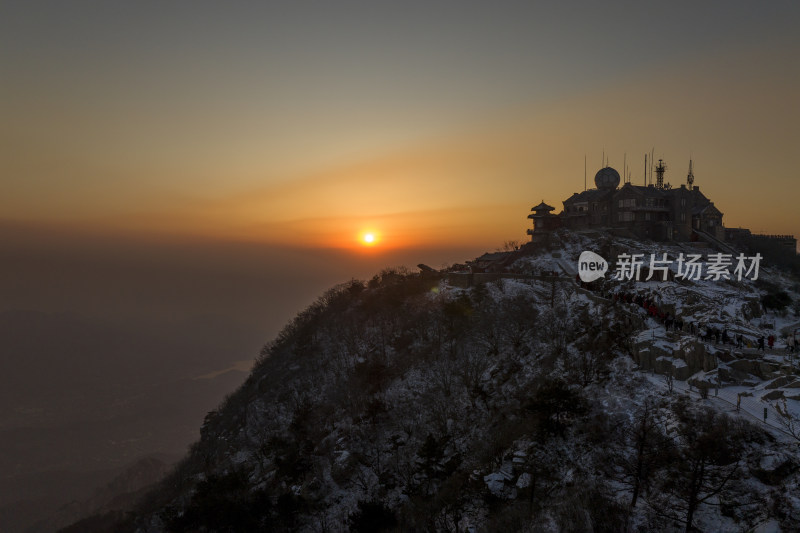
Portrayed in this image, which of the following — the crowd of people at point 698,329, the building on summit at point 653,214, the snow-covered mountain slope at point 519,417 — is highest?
the building on summit at point 653,214

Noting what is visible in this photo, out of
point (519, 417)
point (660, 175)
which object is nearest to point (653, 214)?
point (660, 175)

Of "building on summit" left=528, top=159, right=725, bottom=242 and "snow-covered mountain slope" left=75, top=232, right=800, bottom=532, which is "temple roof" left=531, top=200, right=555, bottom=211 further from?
"snow-covered mountain slope" left=75, top=232, right=800, bottom=532

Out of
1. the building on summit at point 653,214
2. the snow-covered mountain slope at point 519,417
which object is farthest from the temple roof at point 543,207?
the snow-covered mountain slope at point 519,417

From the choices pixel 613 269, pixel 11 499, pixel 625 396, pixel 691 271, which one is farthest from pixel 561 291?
pixel 11 499

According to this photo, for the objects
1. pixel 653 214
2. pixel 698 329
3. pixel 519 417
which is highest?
pixel 653 214

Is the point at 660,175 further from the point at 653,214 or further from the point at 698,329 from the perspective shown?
the point at 698,329

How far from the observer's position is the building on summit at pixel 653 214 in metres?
74.8

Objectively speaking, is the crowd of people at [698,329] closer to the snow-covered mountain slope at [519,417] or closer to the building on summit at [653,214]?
the snow-covered mountain slope at [519,417]

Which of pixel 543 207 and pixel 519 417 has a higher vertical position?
pixel 543 207

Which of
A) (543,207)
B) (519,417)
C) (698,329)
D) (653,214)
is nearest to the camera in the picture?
(519,417)

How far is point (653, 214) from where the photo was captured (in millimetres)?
76438

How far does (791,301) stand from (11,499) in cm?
23427

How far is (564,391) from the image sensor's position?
115ft

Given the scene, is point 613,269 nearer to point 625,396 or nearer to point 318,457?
point 625,396
